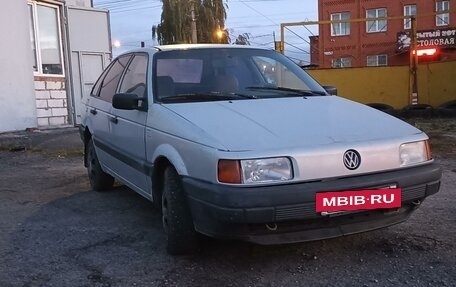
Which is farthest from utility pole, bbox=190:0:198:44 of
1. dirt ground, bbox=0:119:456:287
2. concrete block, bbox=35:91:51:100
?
dirt ground, bbox=0:119:456:287

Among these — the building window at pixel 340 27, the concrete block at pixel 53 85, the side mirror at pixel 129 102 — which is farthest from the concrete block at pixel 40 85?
the building window at pixel 340 27

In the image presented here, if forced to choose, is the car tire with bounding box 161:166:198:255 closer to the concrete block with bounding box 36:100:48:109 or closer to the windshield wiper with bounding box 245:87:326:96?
the windshield wiper with bounding box 245:87:326:96

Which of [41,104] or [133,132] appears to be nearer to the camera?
[133,132]

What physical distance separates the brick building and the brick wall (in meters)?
29.1

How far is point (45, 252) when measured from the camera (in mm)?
4059

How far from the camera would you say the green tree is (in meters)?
36.8

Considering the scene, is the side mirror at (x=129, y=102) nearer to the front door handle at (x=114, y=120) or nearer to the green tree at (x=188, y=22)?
the front door handle at (x=114, y=120)

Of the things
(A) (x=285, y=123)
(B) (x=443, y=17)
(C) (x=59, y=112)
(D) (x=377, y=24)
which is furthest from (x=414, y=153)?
(B) (x=443, y=17)

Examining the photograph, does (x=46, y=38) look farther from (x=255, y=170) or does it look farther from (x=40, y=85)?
→ (x=255, y=170)

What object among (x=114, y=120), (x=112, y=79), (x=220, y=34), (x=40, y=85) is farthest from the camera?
(x=220, y=34)

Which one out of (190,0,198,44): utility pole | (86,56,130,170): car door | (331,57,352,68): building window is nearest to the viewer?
(86,56,130,170): car door

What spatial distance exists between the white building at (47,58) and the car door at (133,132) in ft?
24.1

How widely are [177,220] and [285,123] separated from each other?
39.7 inches

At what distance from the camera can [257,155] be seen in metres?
3.19
